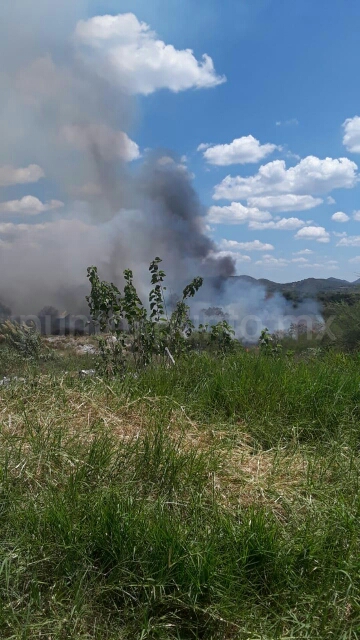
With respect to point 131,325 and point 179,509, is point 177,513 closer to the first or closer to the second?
point 179,509

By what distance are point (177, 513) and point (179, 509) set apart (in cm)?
5

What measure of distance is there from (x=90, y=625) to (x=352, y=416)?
101 inches

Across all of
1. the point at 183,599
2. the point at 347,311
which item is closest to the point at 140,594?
the point at 183,599

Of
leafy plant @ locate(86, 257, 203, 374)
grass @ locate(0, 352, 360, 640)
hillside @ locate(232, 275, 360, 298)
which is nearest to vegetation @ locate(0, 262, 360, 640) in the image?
grass @ locate(0, 352, 360, 640)

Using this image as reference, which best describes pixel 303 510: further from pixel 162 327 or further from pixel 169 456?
pixel 162 327

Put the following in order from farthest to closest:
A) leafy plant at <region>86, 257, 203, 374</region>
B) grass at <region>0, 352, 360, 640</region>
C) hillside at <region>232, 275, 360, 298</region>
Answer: hillside at <region>232, 275, 360, 298</region>
leafy plant at <region>86, 257, 203, 374</region>
grass at <region>0, 352, 360, 640</region>

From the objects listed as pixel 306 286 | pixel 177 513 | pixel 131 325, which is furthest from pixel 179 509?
pixel 306 286

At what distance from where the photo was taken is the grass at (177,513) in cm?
226

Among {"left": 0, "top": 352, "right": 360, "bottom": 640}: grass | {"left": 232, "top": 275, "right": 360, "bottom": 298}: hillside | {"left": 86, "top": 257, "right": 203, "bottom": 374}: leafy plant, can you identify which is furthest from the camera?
{"left": 232, "top": 275, "right": 360, "bottom": 298}: hillside

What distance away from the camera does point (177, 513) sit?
9.07 feet

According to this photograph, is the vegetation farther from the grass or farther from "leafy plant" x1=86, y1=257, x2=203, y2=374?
"leafy plant" x1=86, y1=257, x2=203, y2=374

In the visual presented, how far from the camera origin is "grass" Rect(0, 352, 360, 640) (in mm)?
2260

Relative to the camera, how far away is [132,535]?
249 cm

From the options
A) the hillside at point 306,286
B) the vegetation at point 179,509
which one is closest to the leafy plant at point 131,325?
the vegetation at point 179,509
